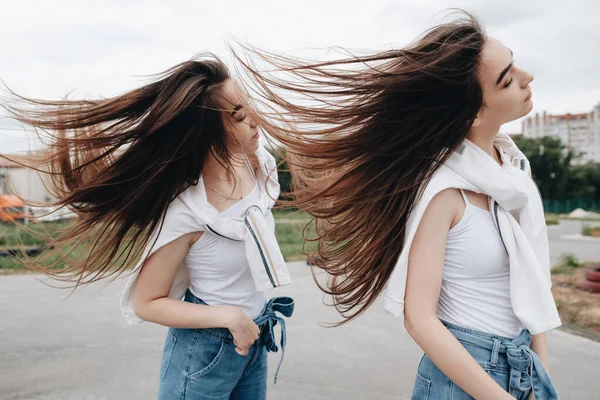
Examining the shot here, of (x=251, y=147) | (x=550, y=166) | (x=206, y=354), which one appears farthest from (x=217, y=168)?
(x=550, y=166)

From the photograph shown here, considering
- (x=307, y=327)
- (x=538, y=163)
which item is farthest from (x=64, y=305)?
(x=538, y=163)

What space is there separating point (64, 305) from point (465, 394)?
5.23m

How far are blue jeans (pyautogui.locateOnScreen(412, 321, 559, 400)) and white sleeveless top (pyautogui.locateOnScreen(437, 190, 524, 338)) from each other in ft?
0.08

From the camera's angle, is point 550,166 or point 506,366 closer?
point 506,366

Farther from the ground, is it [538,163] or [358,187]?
[358,187]

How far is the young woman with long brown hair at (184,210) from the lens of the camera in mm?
1634

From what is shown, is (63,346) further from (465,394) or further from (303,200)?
(465,394)

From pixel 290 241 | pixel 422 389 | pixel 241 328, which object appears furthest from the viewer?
pixel 290 241

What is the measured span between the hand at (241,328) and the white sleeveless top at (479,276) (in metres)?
0.57

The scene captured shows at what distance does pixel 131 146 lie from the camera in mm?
1747

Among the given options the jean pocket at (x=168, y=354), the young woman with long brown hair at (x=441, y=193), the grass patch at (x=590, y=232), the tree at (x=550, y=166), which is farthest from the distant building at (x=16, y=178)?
the tree at (x=550, y=166)

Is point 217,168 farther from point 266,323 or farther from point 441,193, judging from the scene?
point 441,193

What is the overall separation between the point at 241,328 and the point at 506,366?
710 millimetres

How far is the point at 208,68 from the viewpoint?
5.76ft
